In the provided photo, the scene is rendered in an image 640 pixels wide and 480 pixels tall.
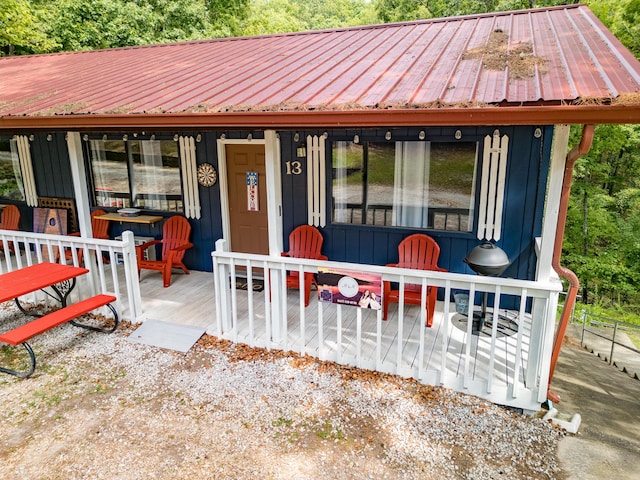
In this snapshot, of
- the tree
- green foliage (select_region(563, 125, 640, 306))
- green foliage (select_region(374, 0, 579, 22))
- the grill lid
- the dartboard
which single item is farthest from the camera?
green foliage (select_region(374, 0, 579, 22))

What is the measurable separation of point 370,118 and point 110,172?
4.90 metres

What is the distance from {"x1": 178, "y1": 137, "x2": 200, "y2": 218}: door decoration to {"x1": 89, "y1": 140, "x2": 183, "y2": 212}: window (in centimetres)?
14

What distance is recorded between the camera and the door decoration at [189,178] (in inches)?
228

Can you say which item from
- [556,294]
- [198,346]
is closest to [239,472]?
[198,346]

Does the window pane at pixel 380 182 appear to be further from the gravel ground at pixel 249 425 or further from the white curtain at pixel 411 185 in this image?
the gravel ground at pixel 249 425

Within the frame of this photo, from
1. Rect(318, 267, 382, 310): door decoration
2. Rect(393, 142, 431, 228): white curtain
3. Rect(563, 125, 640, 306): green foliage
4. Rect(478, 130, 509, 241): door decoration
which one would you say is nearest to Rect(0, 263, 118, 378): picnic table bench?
Rect(318, 267, 382, 310): door decoration

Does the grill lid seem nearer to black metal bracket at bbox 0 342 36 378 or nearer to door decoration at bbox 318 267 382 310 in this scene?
door decoration at bbox 318 267 382 310

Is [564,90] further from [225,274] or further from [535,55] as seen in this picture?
[225,274]

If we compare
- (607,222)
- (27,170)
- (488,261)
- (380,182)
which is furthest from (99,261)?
(607,222)

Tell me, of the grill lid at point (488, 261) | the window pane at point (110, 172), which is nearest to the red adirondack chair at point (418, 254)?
the grill lid at point (488, 261)

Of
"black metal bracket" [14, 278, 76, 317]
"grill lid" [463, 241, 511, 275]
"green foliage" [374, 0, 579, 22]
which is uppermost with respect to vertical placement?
"green foliage" [374, 0, 579, 22]

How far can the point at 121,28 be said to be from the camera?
12.8 metres

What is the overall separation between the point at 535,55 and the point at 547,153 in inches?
43.5

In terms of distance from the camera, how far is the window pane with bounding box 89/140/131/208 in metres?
6.31
